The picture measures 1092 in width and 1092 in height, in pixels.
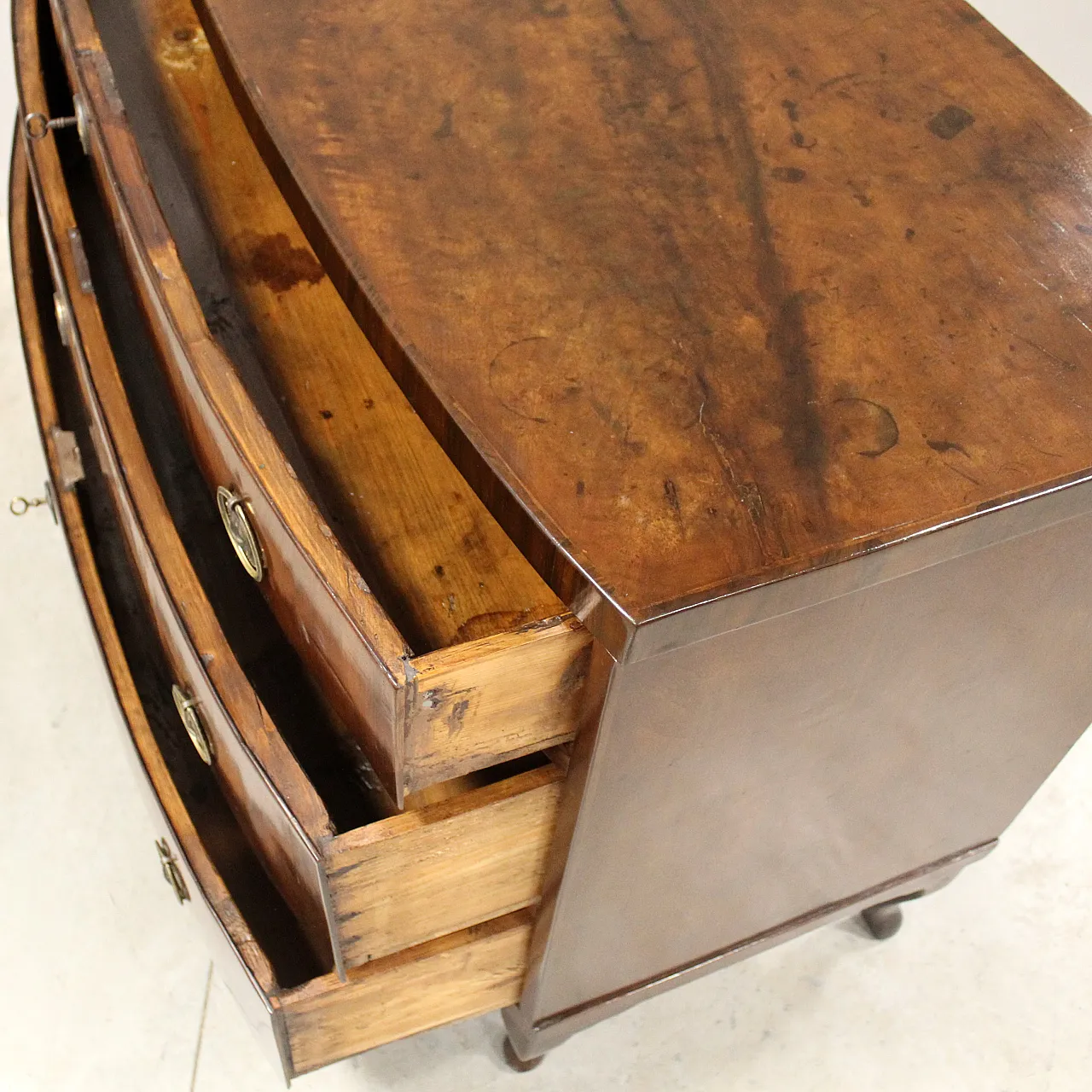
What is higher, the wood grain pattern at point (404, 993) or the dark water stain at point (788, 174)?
the dark water stain at point (788, 174)

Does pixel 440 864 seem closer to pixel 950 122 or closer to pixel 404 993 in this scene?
pixel 404 993

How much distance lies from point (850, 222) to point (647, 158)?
104 millimetres

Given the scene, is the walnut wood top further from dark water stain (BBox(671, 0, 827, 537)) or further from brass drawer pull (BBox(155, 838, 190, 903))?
brass drawer pull (BBox(155, 838, 190, 903))

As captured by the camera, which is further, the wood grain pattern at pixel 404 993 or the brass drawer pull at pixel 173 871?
the brass drawer pull at pixel 173 871

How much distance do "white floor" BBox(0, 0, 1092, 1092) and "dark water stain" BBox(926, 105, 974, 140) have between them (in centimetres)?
63

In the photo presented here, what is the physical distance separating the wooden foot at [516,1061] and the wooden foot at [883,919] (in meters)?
0.28

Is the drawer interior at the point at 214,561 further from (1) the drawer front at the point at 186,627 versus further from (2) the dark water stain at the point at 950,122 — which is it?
(2) the dark water stain at the point at 950,122

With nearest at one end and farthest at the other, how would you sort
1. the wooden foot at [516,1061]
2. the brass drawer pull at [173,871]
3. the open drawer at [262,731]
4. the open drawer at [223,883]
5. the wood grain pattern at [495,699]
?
the wood grain pattern at [495,699] → the open drawer at [262,731] → the open drawer at [223,883] → the brass drawer pull at [173,871] → the wooden foot at [516,1061]

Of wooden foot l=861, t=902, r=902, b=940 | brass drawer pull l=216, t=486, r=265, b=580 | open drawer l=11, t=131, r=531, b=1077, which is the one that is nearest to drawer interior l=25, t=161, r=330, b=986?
open drawer l=11, t=131, r=531, b=1077

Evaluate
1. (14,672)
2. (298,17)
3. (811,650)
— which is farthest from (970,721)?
(14,672)

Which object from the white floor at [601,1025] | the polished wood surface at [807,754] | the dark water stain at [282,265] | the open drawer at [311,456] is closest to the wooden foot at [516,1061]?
the white floor at [601,1025]

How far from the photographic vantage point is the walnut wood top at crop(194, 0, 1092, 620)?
0.50m

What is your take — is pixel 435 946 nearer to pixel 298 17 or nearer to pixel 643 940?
pixel 643 940

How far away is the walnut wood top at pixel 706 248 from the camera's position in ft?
1.65
